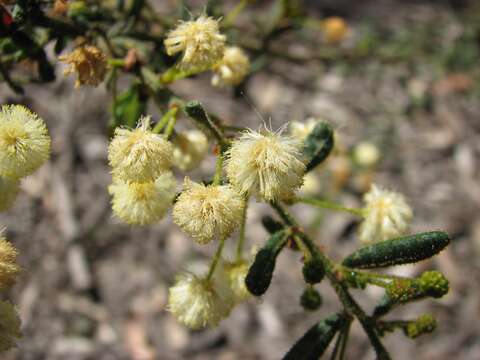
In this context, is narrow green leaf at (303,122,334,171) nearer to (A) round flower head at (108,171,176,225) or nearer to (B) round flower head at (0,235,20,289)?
(A) round flower head at (108,171,176,225)

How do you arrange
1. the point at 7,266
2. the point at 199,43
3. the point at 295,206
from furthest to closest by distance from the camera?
the point at 295,206 < the point at 199,43 < the point at 7,266

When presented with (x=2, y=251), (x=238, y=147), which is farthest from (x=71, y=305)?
(x=238, y=147)

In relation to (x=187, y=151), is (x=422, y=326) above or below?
below

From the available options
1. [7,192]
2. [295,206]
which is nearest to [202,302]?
[7,192]

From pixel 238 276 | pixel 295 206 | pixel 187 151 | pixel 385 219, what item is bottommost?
pixel 238 276

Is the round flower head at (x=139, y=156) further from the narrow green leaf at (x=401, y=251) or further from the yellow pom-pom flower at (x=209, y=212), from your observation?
the narrow green leaf at (x=401, y=251)

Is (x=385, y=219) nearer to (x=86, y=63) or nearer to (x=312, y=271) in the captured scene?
(x=312, y=271)

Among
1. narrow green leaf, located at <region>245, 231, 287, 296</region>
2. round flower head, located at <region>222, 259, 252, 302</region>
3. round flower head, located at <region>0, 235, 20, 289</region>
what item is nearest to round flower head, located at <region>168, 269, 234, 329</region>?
round flower head, located at <region>222, 259, 252, 302</region>
